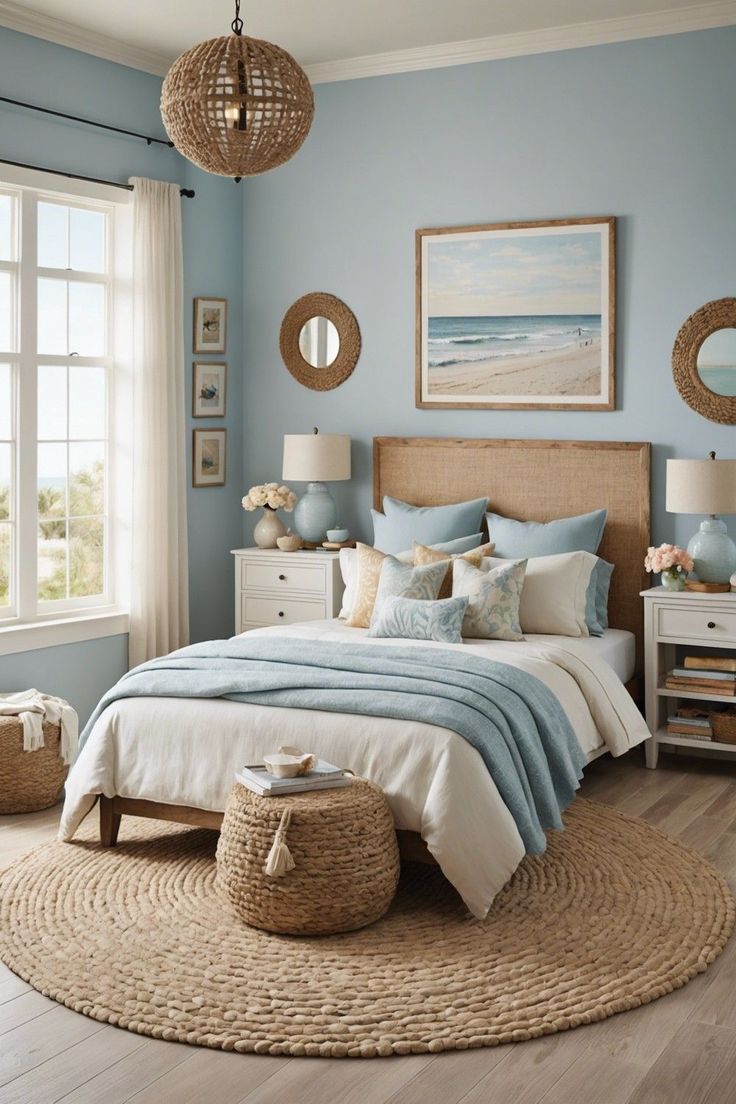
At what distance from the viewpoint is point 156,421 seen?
19.3ft

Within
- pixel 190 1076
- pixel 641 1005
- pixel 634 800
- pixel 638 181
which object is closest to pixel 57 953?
pixel 190 1076

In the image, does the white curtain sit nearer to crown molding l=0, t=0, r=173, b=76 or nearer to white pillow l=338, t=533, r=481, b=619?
crown molding l=0, t=0, r=173, b=76

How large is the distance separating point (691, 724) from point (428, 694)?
70.0 inches

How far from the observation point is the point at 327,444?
6.00 metres

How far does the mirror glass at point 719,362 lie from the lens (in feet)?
17.3

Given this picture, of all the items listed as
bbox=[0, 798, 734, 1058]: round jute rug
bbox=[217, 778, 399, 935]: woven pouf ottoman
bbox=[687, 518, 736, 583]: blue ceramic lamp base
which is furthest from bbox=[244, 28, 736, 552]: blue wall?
bbox=[217, 778, 399, 935]: woven pouf ottoman

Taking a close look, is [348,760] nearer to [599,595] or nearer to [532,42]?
[599,595]

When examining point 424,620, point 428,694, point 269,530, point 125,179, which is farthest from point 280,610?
point 428,694

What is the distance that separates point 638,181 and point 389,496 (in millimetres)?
1847

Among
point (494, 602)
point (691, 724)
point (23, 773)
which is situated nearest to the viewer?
point (23, 773)

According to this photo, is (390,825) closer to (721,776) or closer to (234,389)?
(721,776)

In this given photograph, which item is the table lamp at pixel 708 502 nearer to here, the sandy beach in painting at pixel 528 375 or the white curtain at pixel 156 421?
the sandy beach in painting at pixel 528 375

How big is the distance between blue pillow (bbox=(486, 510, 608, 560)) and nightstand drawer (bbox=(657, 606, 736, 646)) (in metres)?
0.49

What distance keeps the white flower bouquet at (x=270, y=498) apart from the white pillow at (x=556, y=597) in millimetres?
1534
